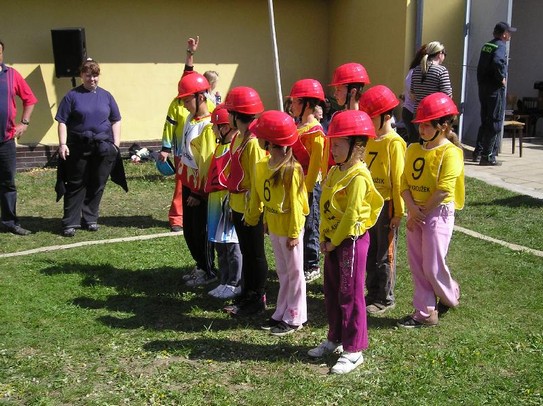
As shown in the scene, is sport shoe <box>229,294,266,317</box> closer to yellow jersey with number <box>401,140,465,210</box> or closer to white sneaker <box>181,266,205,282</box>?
white sneaker <box>181,266,205,282</box>

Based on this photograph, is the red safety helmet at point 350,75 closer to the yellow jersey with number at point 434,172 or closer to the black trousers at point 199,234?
the yellow jersey with number at point 434,172

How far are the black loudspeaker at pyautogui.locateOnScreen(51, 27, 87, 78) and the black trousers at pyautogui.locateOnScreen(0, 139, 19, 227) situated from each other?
13.8 ft

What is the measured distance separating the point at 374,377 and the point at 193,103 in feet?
9.80

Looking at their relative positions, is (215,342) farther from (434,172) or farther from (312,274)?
(434,172)

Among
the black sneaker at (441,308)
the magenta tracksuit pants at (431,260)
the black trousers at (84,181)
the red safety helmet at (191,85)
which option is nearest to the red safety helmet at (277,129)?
the magenta tracksuit pants at (431,260)

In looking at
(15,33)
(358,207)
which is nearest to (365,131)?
(358,207)

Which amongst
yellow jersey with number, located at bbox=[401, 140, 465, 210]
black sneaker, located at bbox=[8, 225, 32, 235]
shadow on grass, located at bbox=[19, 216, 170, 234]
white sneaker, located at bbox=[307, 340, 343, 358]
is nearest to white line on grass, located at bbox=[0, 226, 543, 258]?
shadow on grass, located at bbox=[19, 216, 170, 234]

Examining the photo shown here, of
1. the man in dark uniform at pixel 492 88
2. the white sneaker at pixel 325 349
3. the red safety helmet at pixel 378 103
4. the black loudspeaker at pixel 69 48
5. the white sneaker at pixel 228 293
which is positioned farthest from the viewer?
the black loudspeaker at pixel 69 48

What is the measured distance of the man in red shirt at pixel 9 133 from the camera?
8125 mm

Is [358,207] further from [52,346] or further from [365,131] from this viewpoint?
[52,346]

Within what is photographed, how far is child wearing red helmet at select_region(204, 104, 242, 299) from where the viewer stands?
229 inches

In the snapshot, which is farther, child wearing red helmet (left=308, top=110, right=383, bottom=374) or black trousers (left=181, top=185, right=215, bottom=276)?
black trousers (left=181, top=185, right=215, bottom=276)

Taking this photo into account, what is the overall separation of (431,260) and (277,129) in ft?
4.99

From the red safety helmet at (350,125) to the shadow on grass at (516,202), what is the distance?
5024 millimetres
